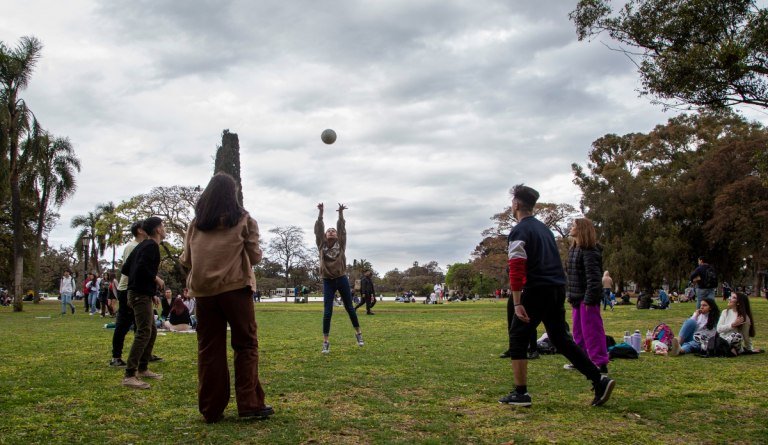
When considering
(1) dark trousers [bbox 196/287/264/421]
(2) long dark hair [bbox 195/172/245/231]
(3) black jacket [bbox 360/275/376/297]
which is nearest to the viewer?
(1) dark trousers [bbox 196/287/264/421]

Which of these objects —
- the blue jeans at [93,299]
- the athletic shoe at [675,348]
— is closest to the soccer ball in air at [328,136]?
the athletic shoe at [675,348]

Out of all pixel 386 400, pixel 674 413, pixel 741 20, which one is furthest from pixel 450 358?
pixel 741 20

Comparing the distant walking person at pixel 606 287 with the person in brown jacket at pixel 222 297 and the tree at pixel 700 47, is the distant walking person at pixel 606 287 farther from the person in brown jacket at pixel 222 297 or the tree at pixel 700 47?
the person in brown jacket at pixel 222 297

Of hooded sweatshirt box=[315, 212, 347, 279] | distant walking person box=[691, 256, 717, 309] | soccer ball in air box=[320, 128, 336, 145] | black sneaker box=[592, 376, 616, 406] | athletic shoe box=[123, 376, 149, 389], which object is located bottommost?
athletic shoe box=[123, 376, 149, 389]

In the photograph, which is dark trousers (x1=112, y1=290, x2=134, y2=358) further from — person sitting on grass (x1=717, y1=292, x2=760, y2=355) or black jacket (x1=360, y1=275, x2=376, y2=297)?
black jacket (x1=360, y1=275, x2=376, y2=297)

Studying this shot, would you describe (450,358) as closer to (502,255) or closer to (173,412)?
(173,412)

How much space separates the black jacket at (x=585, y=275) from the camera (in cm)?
707

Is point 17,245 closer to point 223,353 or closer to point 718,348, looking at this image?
point 223,353

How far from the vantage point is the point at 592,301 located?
7059mm

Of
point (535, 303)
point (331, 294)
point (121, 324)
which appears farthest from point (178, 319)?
point (535, 303)

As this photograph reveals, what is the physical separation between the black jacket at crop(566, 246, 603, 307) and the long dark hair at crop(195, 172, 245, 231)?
4.34 meters

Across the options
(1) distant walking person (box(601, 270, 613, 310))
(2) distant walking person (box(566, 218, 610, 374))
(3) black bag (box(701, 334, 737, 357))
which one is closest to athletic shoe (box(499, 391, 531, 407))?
(2) distant walking person (box(566, 218, 610, 374))

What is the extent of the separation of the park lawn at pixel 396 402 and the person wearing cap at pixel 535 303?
0.25 metres

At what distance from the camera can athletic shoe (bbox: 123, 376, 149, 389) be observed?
591 centimetres
